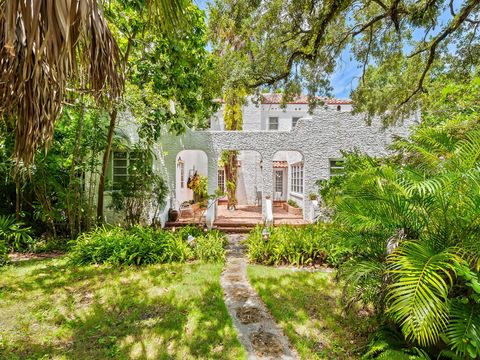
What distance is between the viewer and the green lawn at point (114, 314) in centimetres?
397

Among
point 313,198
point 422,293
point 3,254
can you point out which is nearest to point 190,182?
point 313,198

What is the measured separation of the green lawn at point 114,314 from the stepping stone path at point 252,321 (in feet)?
0.57

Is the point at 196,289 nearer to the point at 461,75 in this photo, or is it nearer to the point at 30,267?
the point at 30,267

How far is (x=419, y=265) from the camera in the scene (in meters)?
2.86

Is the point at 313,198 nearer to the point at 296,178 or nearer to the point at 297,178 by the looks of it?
the point at 297,178

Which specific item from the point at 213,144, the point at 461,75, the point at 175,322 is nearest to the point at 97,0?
the point at 175,322

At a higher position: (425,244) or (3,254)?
(425,244)

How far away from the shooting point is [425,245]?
315 cm

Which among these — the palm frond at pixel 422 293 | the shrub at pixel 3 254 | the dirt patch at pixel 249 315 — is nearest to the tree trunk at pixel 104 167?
the shrub at pixel 3 254

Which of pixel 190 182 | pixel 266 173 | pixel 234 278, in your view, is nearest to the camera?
pixel 234 278

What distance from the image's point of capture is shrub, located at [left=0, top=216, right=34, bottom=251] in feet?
27.7

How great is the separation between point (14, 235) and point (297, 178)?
13.2 metres

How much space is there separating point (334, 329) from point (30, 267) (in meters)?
7.35

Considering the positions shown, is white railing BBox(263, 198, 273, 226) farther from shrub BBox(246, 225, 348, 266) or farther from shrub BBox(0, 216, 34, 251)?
shrub BBox(0, 216, 34, 251)
